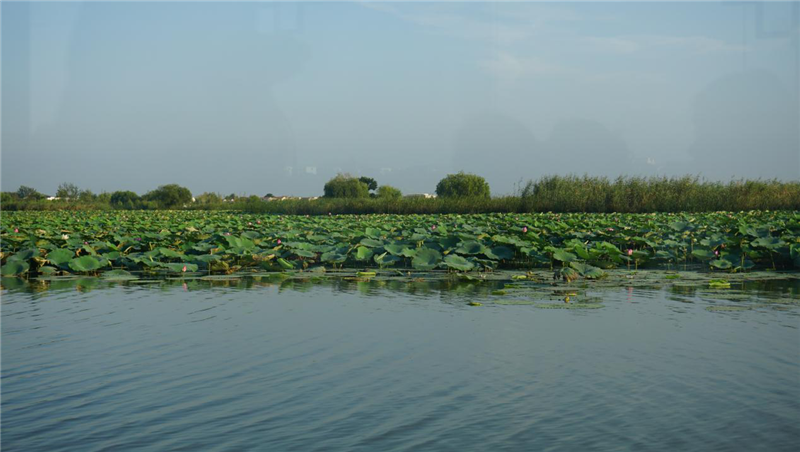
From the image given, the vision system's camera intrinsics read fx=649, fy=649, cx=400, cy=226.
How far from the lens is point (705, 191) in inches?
1089

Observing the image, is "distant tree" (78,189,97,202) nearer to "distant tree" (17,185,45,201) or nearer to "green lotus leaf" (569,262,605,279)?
"distant tree" (17,185,45,201)

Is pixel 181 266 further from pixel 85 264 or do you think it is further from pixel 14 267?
pixel 14 267

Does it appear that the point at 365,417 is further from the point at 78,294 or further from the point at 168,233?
the point at 168,233

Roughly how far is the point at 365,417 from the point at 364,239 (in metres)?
7.33

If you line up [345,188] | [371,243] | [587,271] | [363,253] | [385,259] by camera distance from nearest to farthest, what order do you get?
[587,271] < [385,259] < [363,253] < [371,243] < [345,188]

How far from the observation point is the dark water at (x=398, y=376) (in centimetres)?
314

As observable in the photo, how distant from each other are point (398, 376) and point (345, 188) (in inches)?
3071

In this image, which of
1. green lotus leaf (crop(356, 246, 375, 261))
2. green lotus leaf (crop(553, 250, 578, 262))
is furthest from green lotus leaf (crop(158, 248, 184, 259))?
green lotus leaf (crop(553, 250, 578, 262))

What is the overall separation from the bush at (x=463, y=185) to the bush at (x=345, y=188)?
35.0 ft

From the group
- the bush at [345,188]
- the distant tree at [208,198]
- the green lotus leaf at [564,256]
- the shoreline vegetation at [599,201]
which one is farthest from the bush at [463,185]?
the green lotus leaf at [564,256]

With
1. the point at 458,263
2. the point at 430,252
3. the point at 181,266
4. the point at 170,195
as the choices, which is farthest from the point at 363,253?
the point at 170,195

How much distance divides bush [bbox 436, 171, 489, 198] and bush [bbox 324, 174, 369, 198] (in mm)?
10655

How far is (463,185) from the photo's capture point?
273ft

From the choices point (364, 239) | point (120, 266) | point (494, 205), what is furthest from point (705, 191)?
point (120, 266)
